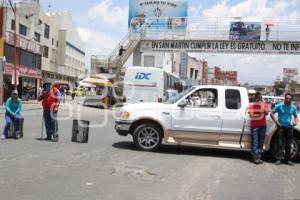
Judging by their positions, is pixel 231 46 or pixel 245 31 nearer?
pixel 231 46

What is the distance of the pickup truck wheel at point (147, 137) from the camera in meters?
12.6

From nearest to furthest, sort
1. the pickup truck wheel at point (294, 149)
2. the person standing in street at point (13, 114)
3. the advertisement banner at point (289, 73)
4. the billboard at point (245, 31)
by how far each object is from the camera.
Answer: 1. the pickup truck wheel at point (294, 149)
2. the person standing in street at point (13, 114)
3. the billboard at point (245, 31)
4. the advertisement banner at point (289, 73)

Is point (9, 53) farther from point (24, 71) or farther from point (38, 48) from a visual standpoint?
→ point (38, 48)

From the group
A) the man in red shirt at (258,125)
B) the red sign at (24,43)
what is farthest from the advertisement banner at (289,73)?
the man in red shirt at (258,125)

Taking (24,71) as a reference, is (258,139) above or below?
below

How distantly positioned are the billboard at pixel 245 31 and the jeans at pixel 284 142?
26163 mm

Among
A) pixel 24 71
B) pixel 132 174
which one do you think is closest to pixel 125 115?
pixel 132 174

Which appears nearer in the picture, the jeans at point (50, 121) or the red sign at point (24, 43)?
the jeans at point (50, 121)

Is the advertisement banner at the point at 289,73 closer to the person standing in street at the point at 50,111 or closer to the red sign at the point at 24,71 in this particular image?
the red sign at the point at 24,71

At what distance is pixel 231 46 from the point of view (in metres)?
36.9

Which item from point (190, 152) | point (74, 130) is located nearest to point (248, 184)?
point (190, 152)

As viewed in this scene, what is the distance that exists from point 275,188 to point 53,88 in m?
8.23

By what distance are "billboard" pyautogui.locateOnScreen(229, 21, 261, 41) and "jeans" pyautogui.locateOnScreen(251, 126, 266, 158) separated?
85.9ft

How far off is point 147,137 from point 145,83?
20.6m
